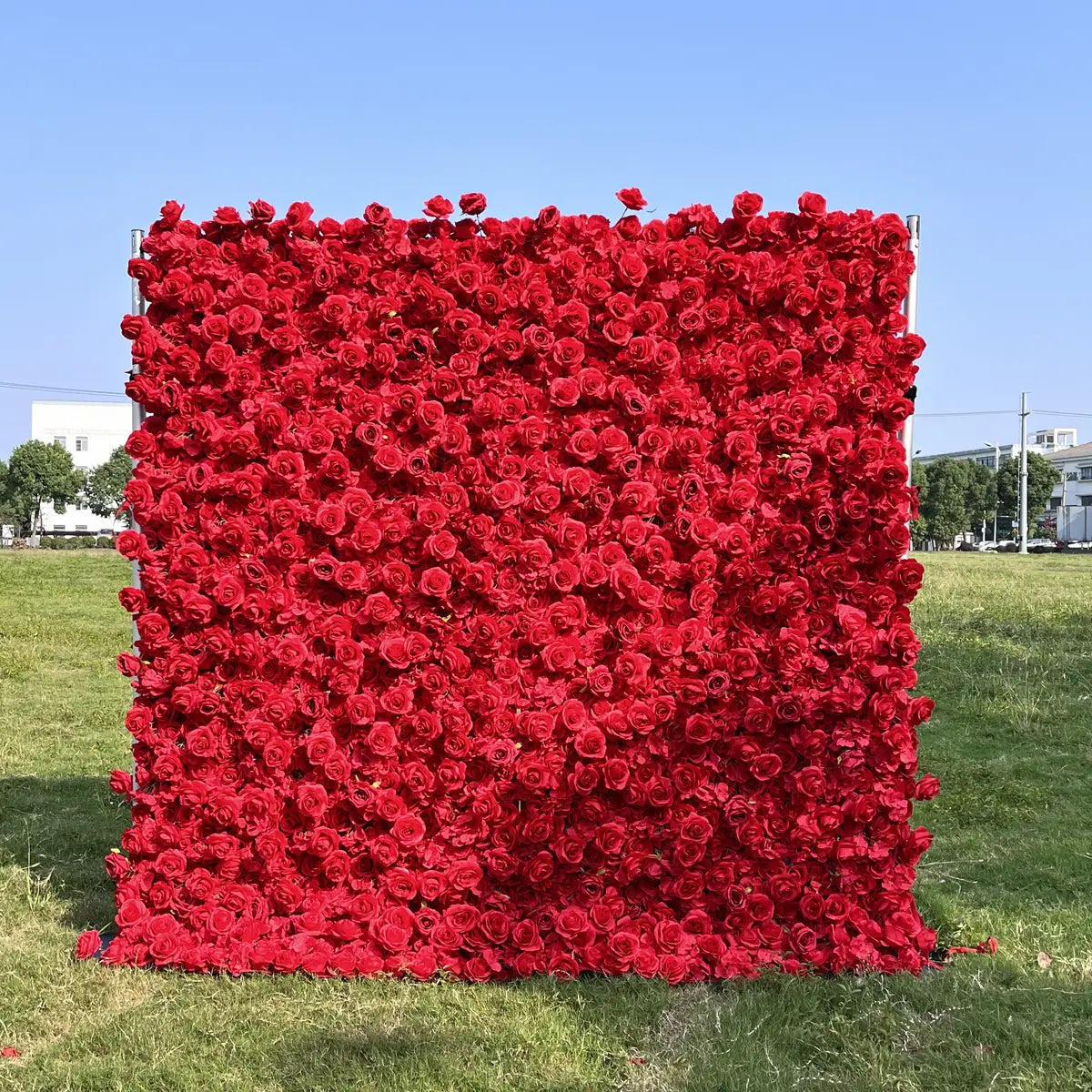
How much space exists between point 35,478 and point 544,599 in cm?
6322

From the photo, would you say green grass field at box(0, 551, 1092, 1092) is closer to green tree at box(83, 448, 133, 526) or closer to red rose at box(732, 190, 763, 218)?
red rose at box(732, 190, 763, 218)

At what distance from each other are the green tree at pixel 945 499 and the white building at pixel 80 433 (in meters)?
60.3

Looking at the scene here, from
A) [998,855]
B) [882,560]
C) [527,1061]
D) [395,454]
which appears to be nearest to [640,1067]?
[527,1061]

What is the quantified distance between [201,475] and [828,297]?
8.43 feet

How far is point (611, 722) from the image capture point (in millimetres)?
4309

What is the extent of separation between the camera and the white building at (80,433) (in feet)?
291

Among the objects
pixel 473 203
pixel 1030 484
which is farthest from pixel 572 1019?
pixel 1030 484

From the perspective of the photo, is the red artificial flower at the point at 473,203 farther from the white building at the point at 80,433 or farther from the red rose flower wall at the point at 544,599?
the white building at the point at 80,433

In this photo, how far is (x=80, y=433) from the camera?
293 ft

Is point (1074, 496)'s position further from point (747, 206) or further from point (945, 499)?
point (747, 206)

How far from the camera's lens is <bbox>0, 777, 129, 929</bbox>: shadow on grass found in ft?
17.5

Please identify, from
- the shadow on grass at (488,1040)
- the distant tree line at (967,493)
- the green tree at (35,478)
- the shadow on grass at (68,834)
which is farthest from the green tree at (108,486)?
the shadow on grass at (488,1040)

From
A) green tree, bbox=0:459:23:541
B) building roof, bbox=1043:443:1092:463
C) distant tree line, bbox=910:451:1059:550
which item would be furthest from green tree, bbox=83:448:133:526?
building roof, bbox=1043:443:1092:463

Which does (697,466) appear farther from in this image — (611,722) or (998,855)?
(998,855)
